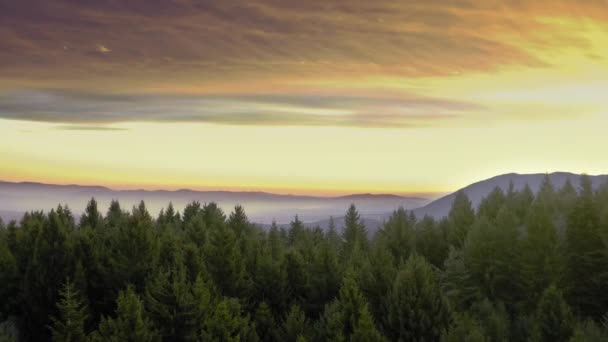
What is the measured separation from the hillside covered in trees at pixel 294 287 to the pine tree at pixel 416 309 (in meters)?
0.11

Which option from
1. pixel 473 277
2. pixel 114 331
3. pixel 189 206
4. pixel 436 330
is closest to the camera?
pixel 114 331

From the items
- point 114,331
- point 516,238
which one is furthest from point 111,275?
point 516,238

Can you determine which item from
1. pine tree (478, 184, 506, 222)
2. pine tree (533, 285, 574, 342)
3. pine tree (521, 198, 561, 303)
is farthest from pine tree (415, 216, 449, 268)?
pine tree (533, 285, 574, 342)

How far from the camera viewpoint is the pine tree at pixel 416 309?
6088 cm

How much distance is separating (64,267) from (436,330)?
41684 millimetres

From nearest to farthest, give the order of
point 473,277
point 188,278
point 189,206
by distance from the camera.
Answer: point 188,278 → point 473,277 → point 189,206

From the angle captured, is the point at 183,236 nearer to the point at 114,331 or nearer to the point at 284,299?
the point at 284,299

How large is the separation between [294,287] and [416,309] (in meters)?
18.8

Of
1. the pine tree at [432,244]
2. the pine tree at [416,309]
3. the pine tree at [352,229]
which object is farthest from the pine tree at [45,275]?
the pine tree at [352,229]

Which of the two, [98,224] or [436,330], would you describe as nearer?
[436,330]

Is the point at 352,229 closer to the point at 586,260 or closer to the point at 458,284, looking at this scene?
the point at 458,284

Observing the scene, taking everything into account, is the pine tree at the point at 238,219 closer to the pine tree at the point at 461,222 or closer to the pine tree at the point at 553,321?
the pine tree at the point at 461,222

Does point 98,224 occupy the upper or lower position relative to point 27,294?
upper

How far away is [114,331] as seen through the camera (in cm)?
5506
